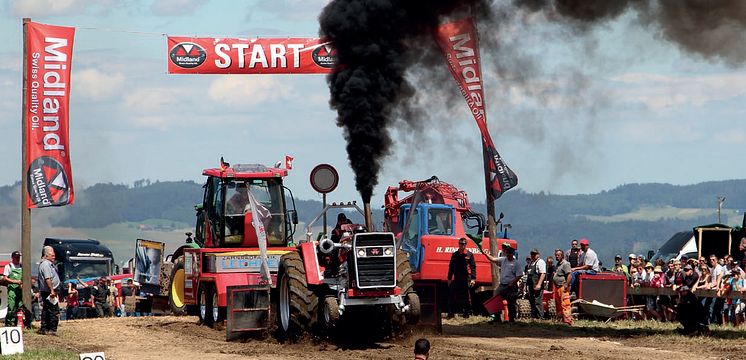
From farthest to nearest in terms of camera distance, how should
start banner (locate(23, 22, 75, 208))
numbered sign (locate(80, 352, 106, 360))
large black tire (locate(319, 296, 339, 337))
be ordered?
start banner (locate(23, 22, 75, 208)), large black tire (locate(319, 296, 339, 337)), numbered sign (locate(80, 352, 106, 360))

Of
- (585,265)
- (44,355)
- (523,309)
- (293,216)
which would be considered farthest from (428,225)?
(44,355)

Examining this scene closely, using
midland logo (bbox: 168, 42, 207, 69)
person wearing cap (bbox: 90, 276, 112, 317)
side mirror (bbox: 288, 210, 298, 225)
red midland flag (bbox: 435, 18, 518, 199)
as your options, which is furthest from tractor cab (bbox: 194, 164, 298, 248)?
person wearing cap (bbox: 90, 276, 112, 317)

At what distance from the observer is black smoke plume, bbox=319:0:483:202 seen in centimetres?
2211

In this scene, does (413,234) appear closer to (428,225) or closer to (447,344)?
(428,225)

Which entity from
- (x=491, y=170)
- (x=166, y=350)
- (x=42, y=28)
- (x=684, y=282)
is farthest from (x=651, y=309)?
(x=42, y=28)

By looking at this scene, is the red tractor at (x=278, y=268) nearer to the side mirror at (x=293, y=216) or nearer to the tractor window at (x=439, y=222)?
the side mirror at (x=293, y=216)

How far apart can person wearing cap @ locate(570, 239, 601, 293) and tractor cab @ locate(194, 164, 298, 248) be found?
6.18 m

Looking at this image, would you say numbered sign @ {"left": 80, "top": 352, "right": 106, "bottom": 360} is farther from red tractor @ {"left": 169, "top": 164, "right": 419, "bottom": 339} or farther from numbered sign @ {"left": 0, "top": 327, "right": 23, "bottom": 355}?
red tractor @ {"left": 169, "top": 164, "right": 419, "bottom": 339}

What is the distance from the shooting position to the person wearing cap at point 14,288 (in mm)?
24312

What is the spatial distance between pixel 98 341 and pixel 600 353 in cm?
886

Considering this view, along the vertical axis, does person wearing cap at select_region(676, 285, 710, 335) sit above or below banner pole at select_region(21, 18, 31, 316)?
below

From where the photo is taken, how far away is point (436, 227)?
31.7 metres

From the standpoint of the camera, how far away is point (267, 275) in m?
23.5

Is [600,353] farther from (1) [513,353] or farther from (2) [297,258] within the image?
(2) [297,258]
